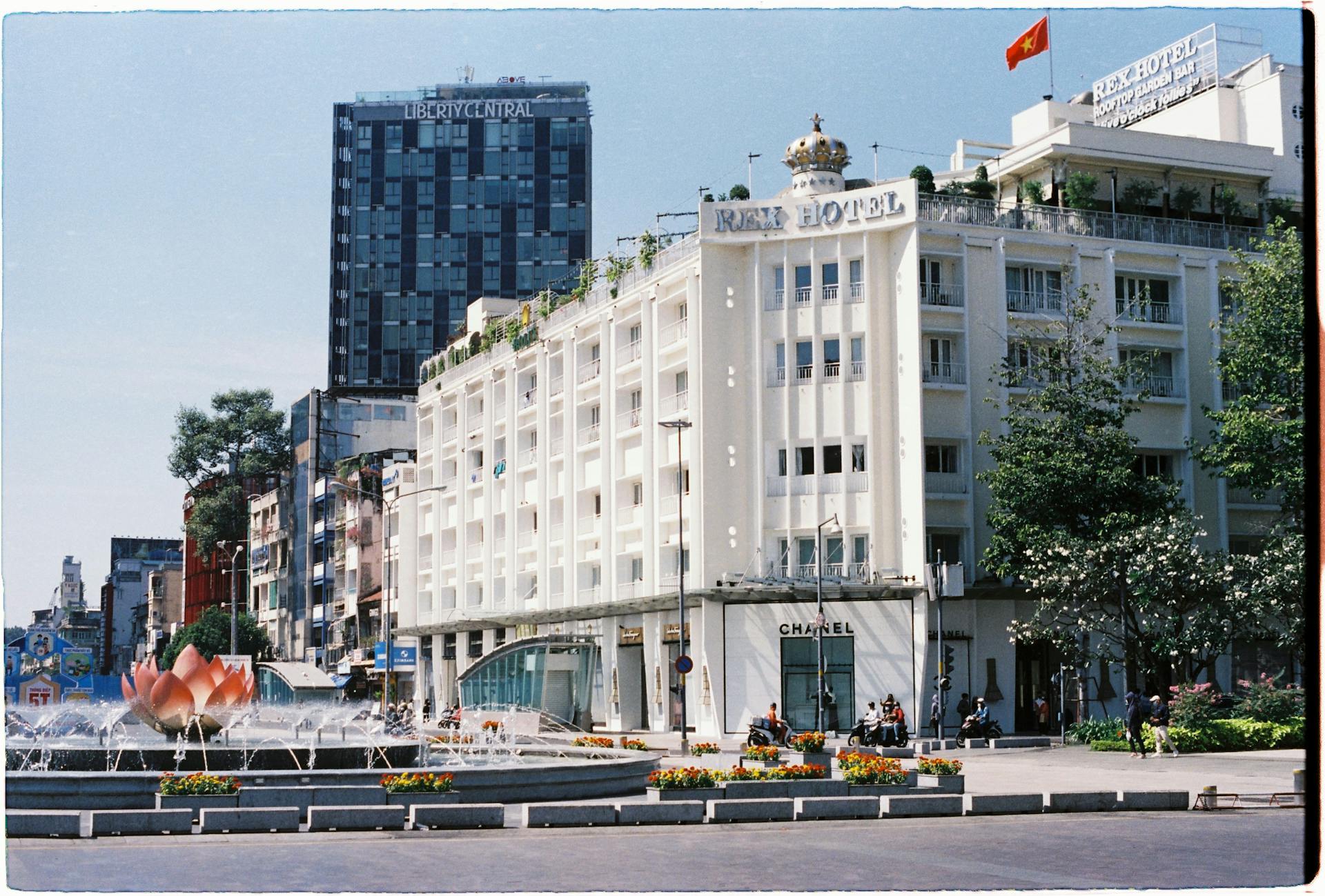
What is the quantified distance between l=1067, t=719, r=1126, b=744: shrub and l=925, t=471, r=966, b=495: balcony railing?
11266 millimetres

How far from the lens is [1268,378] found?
160 ft

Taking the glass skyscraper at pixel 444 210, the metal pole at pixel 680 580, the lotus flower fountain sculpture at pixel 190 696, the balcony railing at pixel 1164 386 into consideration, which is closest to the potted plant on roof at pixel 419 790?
the lotus flower fountain sculpture at pixel 190 696

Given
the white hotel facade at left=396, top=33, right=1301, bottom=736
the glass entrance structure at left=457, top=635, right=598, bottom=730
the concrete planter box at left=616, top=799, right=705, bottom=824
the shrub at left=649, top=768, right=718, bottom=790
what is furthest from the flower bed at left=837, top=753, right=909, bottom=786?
the glass entrance structure at left=457, top=635, right=598, bottom=730

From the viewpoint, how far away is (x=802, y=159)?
62.2 m

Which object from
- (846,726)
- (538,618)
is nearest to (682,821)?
(846,726)

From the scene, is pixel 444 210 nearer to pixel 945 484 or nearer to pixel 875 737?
pixel 945 484

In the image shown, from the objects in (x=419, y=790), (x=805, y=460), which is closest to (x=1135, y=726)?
(x=805, y=460)

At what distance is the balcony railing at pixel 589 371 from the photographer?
71.6 m

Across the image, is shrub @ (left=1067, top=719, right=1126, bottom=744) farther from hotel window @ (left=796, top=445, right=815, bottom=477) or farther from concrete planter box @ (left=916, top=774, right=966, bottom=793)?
concrete planter box @ (left=916, top=774, right=966, bottom=793)

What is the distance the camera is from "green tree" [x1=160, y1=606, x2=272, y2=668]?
113 metres

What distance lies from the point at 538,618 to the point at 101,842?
173ft

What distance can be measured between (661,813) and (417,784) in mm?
3931

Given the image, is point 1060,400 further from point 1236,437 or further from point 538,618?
point 538,618

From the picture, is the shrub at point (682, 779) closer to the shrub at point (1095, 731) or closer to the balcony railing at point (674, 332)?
the shrub at point (1095, 731)
